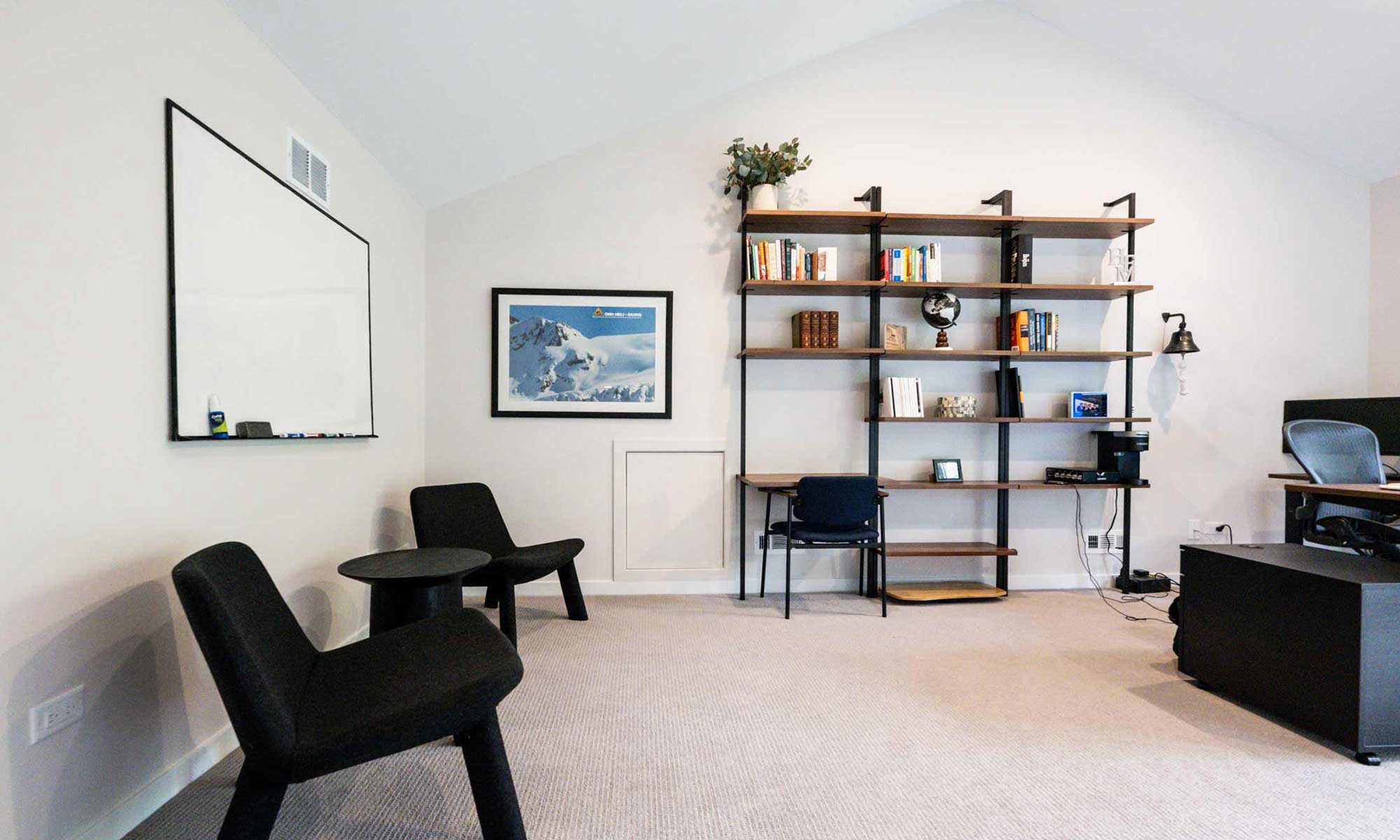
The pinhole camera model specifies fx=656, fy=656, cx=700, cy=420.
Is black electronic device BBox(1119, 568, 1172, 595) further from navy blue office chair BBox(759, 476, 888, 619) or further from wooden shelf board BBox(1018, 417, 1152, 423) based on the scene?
navy blue office chair BBox(759, 476, 888, 619)

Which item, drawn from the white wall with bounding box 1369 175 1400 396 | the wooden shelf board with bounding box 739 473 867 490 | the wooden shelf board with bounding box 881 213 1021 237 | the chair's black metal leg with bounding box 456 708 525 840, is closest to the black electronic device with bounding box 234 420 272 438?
the chair's black metal leg with bounding box 456 708 525 840

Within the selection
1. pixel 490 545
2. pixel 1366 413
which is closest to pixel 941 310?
pixel 1366 413

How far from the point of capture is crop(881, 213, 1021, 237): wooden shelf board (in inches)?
156

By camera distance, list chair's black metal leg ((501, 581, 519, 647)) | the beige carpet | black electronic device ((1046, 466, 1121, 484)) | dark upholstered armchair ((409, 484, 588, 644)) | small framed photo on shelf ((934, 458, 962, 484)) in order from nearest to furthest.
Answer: the beige carpet
chair's black metal leg ((501, 581, 519, 647))
dark upholstered armchair ((409, 484, 588, 644))
black electronic device ((1046, 466, 1121, 484))
small framed photo on shelf ((934, 458, 962, 484))

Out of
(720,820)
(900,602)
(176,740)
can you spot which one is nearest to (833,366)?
(900,602)

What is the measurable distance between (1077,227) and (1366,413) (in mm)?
2089

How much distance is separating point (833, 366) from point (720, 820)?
297cm

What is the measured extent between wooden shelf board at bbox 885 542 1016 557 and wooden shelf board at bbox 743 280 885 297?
159cm

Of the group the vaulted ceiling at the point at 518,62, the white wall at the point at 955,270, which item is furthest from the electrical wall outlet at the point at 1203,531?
the vaulted ceiling at the point at 518,62

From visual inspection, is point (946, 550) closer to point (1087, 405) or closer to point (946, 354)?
point (946, 354)

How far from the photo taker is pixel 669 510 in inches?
165

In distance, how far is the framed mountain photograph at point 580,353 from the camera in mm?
4098

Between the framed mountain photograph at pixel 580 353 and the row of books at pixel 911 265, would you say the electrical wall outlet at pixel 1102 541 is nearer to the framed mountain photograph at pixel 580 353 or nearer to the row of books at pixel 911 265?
the row of books at pixel 911 265

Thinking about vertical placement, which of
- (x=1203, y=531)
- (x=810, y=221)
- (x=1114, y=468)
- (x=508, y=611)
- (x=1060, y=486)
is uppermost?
(x=810, y=221)
